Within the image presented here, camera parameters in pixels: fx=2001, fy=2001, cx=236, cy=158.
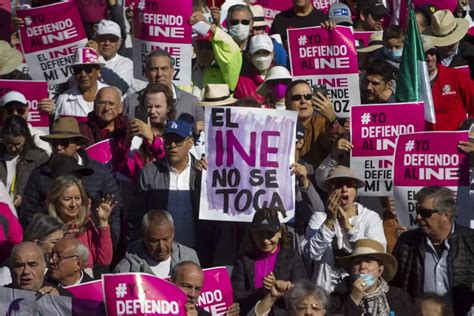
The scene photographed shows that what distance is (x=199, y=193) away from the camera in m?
15.9

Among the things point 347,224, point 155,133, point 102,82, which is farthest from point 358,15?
point 347,224

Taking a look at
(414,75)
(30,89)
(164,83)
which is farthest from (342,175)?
(30,89)

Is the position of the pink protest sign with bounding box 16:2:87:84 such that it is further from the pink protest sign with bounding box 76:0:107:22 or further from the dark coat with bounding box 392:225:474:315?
the dark coat with bounding box 392:225:474:315

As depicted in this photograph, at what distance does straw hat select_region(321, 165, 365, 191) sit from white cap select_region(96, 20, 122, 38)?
4464mm

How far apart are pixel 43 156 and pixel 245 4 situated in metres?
3.66

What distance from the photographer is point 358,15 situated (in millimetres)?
20625

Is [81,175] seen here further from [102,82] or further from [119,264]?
[102,82]

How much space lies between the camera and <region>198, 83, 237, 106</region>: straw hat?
57.7 feet

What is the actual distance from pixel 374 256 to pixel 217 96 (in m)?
3.75

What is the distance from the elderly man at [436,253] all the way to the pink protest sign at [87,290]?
89.7 inches

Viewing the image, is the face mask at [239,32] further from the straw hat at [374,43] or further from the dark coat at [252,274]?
the dark coat at [252,274]

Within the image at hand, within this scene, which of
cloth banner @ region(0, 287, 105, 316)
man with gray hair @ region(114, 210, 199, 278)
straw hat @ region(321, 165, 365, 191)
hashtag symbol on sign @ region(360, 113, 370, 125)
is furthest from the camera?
hashtag symbol on sign @ region(360, 113, 370, 125)

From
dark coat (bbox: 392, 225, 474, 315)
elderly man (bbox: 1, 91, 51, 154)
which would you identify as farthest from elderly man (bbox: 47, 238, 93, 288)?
elderly man (bbox: 1, 91, 51, 154)

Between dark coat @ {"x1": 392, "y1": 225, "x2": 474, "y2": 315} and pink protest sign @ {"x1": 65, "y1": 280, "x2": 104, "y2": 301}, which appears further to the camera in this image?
dark coat @ {"x1": 392, "y1": 225, "x2": 474, "y2": 315}
